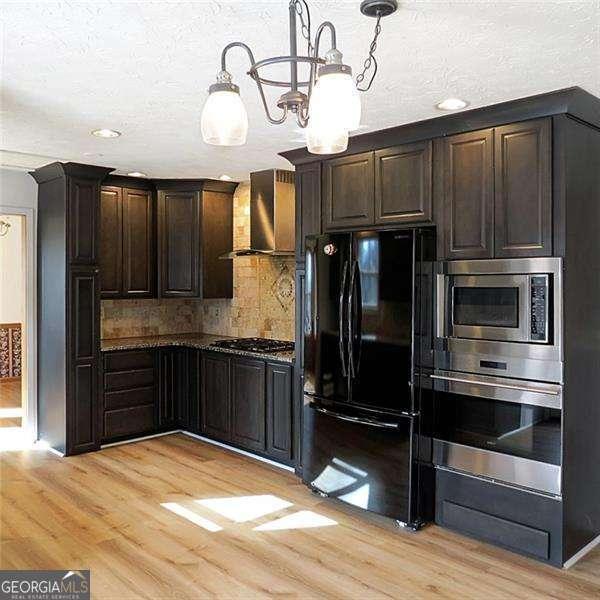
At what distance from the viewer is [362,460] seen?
12.0 feet

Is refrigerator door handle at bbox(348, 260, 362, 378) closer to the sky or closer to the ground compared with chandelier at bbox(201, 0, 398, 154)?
closer to the ground

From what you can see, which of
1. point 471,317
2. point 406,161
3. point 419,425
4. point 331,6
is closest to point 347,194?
point 406,161

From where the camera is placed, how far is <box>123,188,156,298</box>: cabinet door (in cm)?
544

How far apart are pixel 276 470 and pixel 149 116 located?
273cm

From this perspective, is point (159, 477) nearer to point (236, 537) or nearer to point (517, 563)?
point (236, 537)

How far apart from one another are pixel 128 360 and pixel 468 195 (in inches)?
131

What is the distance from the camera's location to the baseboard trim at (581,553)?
3.02 metres

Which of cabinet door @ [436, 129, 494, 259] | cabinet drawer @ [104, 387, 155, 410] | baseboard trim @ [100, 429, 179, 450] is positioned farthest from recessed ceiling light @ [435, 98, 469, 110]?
baseboard trim @ [100, 429, 179, 450]

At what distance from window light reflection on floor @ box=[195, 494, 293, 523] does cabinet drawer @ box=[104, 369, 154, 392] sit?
167cm

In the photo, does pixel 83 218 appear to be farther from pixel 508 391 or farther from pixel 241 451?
pixel 508 391

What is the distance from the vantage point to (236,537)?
3361 millimetres

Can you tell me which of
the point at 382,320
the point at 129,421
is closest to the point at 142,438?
the point at 129,421

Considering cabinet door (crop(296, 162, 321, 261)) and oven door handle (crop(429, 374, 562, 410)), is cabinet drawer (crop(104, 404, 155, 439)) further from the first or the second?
oven door handle (crop(429, 374, 562, 410))

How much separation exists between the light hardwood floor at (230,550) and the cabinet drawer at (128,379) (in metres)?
0.95
